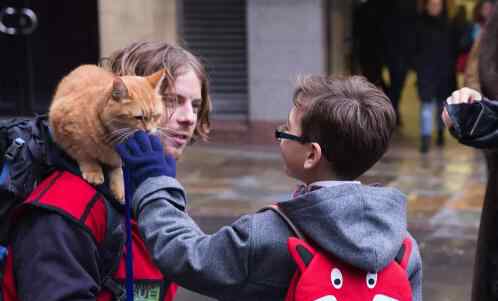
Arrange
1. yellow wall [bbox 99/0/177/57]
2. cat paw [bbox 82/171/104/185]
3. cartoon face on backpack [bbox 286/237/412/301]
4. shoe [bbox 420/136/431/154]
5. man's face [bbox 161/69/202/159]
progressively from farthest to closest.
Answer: shoe [bbox 420/136/431/154], yellow wall [bbox 99/0/177/57], man's face [bbox 161/69/202/159], cat paw [bbox 82/171/104/185], cartoon face on backpack [bbox 286/237/412/301]

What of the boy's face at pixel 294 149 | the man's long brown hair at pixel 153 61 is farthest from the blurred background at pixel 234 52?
the boy's face at pixel 294 149

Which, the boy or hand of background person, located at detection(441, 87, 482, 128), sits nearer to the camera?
the boy

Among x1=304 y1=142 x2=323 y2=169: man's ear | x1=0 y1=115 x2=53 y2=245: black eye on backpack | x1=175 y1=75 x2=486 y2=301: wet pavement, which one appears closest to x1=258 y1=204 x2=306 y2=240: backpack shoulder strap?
x1=304 y1=142 x2=323 y2=169: man's ear

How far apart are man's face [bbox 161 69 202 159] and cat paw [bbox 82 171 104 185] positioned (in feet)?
1.03

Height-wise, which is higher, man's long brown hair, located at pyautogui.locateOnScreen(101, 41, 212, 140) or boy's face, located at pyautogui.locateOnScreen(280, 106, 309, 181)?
man's long brown hair, located at pyautogui.locateOnScreen(101, 41, 212, 140)

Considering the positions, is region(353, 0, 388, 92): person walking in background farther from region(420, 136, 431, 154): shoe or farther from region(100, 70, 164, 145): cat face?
region(100, 70, 164, 145): cat face

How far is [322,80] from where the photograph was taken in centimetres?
235

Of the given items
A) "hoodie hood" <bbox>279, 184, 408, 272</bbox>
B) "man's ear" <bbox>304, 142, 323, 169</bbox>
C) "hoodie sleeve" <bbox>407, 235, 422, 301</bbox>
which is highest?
"man's ear" <bbox>304, 142, 323, 169</bbox>

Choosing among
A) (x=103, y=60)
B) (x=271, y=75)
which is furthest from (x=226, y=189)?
(x=103, y=60)

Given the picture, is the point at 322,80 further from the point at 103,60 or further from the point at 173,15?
the point at 173,15

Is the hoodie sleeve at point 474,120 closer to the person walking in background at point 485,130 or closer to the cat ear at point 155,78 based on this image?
the person walking in background at point 485,130

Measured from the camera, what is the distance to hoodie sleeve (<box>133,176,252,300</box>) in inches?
85.3

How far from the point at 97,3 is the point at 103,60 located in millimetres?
9706

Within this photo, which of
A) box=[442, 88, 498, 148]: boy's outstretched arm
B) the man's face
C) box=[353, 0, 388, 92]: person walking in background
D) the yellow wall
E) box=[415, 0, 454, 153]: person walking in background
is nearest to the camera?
the man's face
